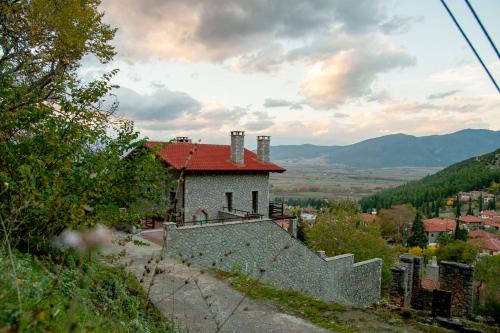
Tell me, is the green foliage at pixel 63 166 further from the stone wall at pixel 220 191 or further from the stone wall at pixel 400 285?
the stone wall at pixel 400 285

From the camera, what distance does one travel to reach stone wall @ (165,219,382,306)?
45.4 ft

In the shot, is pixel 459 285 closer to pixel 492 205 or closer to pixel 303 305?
pixel 303 305

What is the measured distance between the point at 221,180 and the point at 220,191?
58 cm

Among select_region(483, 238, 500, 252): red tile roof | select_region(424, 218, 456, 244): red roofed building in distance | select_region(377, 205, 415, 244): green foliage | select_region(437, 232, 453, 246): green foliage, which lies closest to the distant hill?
select_region(424, 218, 456, 244): red roofed building in distance

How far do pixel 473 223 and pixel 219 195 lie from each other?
314 feet

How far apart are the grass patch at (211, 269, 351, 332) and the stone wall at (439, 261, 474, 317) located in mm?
8831

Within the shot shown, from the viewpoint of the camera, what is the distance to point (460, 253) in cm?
4794

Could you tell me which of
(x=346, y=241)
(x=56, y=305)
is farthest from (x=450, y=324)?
(x=346, y=241)

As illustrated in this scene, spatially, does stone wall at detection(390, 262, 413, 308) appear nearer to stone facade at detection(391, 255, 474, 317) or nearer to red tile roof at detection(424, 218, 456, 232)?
stone facade at detection(391, 255, 474, 317)

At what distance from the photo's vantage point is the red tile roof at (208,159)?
61.1ft

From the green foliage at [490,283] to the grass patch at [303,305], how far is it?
2440 cm

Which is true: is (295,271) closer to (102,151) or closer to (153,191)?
(153,191)

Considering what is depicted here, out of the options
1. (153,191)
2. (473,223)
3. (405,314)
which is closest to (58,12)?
(153,191)

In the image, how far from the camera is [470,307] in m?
14.6
